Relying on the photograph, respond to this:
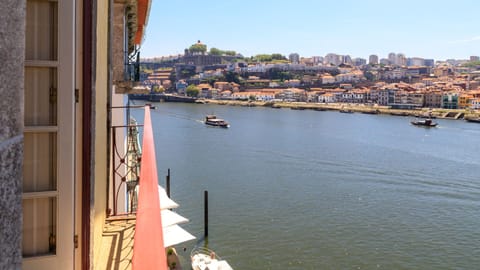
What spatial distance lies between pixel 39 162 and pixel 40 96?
0.26 metres

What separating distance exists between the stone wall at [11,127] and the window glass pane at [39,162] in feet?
Answer: 3.20

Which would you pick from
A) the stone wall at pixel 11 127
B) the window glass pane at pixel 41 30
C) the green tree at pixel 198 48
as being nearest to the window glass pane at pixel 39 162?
the window glass pane at pixel 41 30

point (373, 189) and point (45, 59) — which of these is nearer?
point (45, 59)

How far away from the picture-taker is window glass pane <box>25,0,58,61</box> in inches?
67.6

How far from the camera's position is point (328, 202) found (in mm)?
19453

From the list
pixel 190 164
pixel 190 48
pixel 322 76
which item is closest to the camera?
pixel 190 164

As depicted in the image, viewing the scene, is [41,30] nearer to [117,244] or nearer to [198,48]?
[117,244]

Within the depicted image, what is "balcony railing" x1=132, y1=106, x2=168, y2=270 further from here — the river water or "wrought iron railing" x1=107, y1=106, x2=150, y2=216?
the river water

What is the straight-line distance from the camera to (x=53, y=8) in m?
1.78

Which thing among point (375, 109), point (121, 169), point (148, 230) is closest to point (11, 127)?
point (148, 230)

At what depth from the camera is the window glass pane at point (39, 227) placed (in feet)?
5.78

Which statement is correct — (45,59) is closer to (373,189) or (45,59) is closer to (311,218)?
(311,218)

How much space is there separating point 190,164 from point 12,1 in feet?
87.0

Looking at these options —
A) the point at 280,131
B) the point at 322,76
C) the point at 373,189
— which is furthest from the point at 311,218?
the point at 322,76
